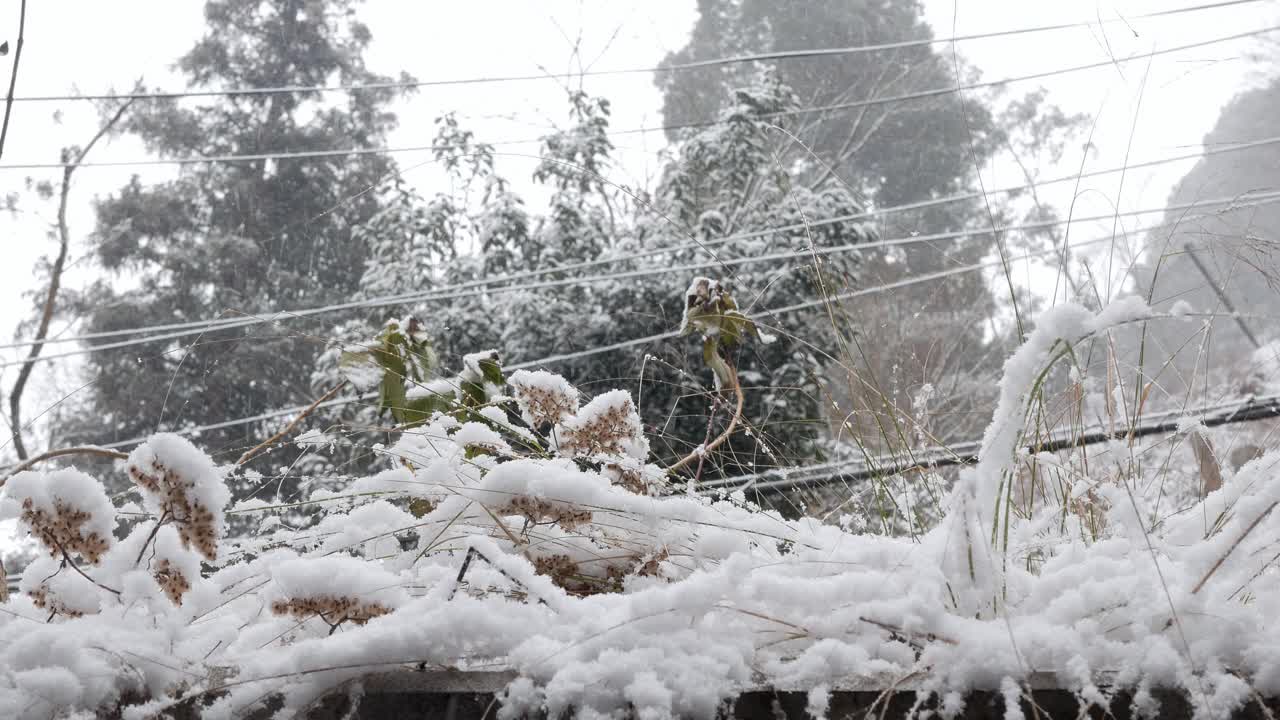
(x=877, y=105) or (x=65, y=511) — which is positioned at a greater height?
(x=877, y=105)

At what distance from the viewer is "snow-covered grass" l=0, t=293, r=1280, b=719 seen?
1.54 ft

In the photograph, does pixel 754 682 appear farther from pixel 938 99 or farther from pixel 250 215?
pixel 938 99

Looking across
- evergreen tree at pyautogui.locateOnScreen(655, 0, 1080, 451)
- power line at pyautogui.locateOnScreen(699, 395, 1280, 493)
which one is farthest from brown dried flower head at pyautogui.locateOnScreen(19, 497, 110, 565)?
evergreen tree at pyautogui.locateOnScreen(655, 0, 1080, 451)

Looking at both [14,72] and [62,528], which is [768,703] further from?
[14,72]

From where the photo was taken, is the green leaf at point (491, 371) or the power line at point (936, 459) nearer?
the power line at point (936, 459)

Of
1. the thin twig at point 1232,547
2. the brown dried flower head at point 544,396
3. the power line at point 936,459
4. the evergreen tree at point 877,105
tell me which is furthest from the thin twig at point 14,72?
the evergreen tree at point 877,105

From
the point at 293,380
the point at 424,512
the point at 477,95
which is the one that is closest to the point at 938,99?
the point at 477,95

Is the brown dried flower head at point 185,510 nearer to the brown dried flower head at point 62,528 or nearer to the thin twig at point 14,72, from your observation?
the brown dried flower head at point 62,528

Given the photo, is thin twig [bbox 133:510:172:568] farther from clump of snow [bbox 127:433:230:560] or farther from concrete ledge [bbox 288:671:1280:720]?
concrete ledge [bbox 288:671:1280:720]

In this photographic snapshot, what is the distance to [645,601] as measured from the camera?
1.68ft

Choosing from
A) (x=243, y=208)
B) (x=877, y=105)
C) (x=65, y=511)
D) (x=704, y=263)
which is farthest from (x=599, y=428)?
(x=877, y=105)

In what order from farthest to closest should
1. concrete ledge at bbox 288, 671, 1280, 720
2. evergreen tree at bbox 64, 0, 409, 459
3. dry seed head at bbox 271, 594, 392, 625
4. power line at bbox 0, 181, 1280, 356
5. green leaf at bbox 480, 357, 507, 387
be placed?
evergreen tree at bbox 64, 0, 409, 459, green leaf at bbox 480, 357, 507, 387, power line at bbox 0, 181, 1280, 356, dry seed head at bbox 271, 594, 392, 625, concrete ledge at bbox 288, 671, 1280, 720

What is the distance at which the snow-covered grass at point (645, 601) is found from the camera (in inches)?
18.4

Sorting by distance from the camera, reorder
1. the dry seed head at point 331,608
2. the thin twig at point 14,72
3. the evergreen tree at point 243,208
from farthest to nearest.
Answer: the evergreen tree at point 243,208, the thin twig at point 14,72, the dry seed head at point 331,608
